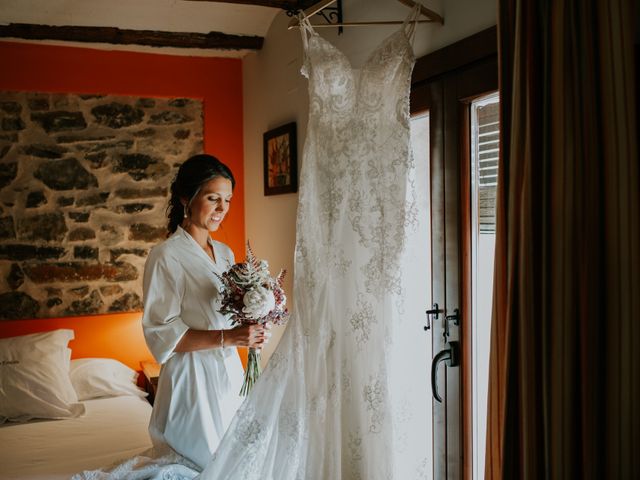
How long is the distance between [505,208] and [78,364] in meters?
2.97

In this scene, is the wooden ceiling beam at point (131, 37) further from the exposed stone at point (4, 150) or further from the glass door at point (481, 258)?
the glass door at point (481, 258)

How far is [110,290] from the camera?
4.05 metres

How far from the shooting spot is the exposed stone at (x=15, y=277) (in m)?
3.83

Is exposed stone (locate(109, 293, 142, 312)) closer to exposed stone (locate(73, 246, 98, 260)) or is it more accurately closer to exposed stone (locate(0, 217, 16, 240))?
exposed stone (locate(73, 246, 98, 260))

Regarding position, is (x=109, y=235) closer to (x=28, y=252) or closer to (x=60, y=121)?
(x=28, y=252)

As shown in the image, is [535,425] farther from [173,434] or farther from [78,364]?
[78,364]

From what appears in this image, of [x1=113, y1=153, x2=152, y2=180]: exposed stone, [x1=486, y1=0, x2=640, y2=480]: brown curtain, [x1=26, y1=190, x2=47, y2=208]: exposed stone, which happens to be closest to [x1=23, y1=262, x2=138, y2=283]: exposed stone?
[x1=26, y1=190, x2=47, y2=208]: exposed stone

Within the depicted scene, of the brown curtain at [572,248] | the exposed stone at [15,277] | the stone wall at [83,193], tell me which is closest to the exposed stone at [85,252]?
the stone wall at [83,193]

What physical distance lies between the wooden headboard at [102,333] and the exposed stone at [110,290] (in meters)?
0.14

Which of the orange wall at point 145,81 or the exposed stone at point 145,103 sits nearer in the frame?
the orange wall at point 145,81

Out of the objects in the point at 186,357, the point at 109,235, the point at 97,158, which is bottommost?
the point at 186,357

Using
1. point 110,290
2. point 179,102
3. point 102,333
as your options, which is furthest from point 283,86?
point 102,333

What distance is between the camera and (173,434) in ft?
7.79

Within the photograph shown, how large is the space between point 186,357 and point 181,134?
2170 mm
